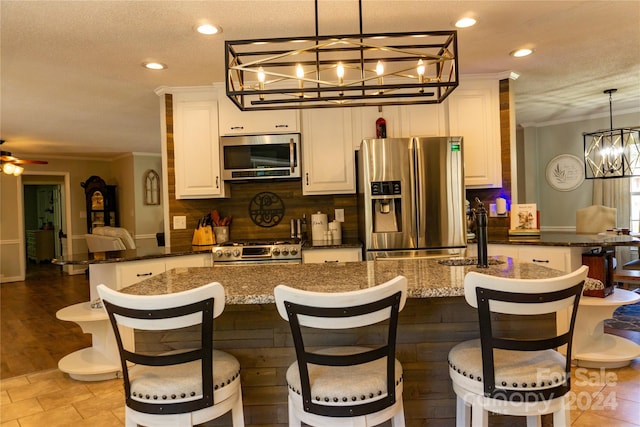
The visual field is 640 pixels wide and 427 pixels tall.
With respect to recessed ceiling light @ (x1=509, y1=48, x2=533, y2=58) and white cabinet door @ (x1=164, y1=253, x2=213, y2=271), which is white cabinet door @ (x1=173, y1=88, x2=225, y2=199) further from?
recessed ceiling light @ (x1=509, y1=48, x2=533, y2=58)

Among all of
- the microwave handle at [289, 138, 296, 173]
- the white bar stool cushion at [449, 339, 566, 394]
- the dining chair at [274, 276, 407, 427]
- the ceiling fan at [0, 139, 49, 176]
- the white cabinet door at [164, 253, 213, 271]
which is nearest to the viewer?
the dining chair at [274, 276, 407, 427]

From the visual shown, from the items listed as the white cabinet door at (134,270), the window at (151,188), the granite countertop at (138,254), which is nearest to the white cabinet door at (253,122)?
the granite countertop at (138,254)

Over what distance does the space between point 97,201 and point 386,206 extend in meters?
7.28

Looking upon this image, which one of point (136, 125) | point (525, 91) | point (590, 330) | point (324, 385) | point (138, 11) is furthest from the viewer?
point (136, 125)

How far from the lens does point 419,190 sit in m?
3.48

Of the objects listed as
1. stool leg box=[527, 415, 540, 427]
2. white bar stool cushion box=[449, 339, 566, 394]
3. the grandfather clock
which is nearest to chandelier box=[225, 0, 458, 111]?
white bar stool cushion box=[449, 339, 566, 394]

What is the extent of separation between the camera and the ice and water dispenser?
3484 millimetres

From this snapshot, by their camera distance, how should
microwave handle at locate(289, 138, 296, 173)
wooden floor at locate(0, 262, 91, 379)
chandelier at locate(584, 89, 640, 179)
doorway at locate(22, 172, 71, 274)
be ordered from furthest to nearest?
doorway at locate(22, 172, 71, 274)
chandelier at locate(584, 89, 640, 179)
microwave handle at locate(289, 138, 296, 173)
wooden floor at locate(0, 262, 91, 379)

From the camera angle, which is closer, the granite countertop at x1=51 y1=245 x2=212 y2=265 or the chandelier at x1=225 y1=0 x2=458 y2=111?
the chandelier at x1=225 y1=0 x2=458 y2=111

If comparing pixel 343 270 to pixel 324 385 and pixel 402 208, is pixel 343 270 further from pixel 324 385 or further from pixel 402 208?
pixel 402 208

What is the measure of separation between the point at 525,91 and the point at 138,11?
3.87 metres

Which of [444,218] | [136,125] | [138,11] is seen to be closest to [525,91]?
[444,218]

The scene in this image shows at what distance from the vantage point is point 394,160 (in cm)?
348

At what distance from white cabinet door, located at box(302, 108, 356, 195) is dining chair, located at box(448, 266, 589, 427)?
8.47 ft
